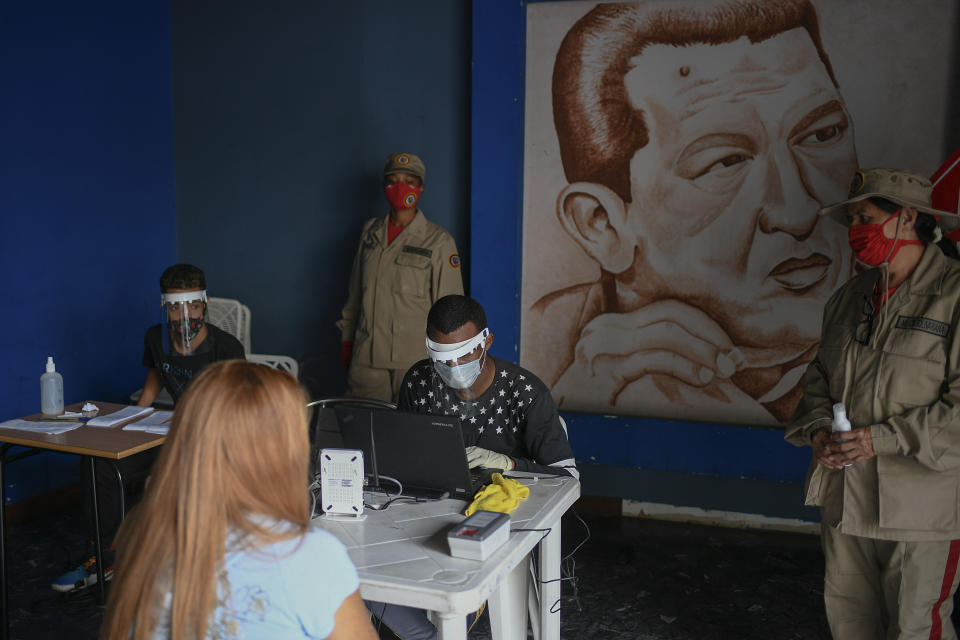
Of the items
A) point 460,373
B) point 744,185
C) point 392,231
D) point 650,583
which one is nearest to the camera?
point 460,373

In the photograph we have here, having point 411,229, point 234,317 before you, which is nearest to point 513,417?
point 411,229

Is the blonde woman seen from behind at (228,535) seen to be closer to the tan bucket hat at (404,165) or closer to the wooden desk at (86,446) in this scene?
the wooden desk at (86,446)

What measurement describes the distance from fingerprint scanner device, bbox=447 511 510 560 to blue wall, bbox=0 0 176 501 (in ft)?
10.5

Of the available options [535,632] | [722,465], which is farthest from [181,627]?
[722,465]

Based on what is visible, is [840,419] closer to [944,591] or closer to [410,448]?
[944,591]

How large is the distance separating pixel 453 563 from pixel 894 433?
1.37 meters

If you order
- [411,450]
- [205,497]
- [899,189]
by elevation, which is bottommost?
[411,450]

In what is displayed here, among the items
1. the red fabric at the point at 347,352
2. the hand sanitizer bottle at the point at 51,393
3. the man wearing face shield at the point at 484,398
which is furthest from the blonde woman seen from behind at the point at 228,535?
the red fabric at the point at 347,352

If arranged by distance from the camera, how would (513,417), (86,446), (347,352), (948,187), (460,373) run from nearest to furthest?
(460,373) < (513,417) < (86,446) < (948,187) < (347,352)

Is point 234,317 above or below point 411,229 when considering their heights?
below

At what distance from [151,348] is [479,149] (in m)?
1.96

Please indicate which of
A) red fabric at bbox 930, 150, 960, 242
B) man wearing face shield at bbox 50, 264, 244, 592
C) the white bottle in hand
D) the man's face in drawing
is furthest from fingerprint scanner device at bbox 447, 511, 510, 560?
the man's face in drawing

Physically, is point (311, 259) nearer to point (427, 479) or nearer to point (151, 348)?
point (151, 348)

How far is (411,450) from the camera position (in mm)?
2334
